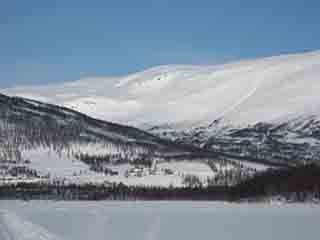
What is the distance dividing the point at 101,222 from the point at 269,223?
2183cm

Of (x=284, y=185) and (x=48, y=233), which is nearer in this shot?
(x=48, y=233)

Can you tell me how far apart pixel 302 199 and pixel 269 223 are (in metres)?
68.2

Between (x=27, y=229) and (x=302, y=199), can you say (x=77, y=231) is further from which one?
(x=302, y=199)

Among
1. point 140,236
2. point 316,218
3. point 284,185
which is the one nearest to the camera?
point 140,236

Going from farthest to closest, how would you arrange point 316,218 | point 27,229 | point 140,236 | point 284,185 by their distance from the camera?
1. point 284,185
2. point 316,218
3. point 27,229
4. point 140,236

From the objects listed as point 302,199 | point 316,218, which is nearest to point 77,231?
point 316,218

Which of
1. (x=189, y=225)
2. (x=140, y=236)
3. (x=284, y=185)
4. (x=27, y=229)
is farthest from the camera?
(x=284, y=185)

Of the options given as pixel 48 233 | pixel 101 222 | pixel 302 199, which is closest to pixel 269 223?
pixel 101 222

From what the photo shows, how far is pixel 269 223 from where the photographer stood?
267 ft

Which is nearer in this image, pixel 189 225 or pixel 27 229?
pixel 27 229

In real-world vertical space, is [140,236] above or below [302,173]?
below

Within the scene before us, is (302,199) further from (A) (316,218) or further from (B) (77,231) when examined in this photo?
(B) (77,231)

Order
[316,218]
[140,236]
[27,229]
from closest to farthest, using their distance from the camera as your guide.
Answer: [140,236] → [27,229] → [316,218]

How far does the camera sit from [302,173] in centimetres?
17062
